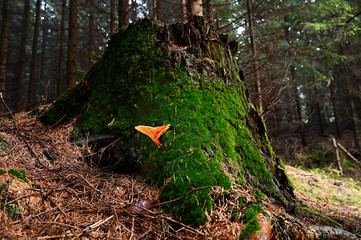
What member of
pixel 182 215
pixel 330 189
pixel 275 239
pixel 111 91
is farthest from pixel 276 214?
pixel 330 189

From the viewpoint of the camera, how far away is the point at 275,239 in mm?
1690

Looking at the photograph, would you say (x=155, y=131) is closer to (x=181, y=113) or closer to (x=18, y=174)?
(x=181, y=113)

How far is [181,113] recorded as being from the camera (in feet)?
9.00

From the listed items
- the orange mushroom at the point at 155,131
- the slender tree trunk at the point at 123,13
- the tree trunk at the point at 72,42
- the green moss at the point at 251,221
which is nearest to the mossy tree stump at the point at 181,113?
the orange mushroom at the point at 155,131

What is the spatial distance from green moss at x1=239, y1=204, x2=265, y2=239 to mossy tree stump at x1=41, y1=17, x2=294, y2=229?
30cm

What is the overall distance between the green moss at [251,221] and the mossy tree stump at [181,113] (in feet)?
0.98

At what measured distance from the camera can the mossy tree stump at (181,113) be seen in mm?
2113

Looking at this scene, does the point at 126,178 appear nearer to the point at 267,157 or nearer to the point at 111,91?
the point at 111,91

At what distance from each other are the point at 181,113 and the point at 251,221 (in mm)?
1529

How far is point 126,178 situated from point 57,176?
0.73m

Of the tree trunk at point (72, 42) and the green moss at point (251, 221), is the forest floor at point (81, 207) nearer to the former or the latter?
the green moss at point (251, 221)

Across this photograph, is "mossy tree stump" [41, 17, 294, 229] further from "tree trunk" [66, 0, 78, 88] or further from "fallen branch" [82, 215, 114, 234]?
"tree trunk" [66, 0, 78, 88]

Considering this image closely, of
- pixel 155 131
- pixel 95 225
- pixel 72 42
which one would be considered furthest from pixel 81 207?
pixel 72 42

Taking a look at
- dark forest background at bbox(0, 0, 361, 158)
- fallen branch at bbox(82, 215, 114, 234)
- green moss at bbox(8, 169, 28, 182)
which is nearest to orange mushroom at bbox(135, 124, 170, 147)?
fallen branch at bbox(82, 215, 114, 234)
